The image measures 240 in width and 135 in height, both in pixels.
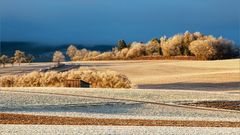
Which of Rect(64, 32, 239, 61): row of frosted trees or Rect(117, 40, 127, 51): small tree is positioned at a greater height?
Rect(117, 40, 127, 51): small tree

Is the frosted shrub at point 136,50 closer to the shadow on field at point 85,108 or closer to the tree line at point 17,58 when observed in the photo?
the tree line at point 17,58

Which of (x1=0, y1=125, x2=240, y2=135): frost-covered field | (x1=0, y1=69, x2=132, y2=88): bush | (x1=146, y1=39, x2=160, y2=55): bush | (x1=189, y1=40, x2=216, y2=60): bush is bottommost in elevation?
(x1=0, y1=125, x2=240, y2=135): frost-covered field

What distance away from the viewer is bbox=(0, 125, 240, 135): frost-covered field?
46.1 ft

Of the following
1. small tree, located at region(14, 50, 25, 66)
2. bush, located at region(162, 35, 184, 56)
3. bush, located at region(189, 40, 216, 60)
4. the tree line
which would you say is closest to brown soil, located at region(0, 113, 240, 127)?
bush, located at region(189, 40, 216, 60)

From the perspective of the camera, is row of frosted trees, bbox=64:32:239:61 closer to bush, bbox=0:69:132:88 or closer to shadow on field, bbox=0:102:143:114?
bush, bbox=0:69:132:88

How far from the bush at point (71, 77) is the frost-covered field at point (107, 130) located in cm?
2000

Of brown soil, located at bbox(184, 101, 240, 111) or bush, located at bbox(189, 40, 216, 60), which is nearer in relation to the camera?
brown soil, located at bbox(184, 101, 240, 111)

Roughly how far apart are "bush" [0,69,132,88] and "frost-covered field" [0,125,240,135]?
20004 mm

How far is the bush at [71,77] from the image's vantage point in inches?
1417

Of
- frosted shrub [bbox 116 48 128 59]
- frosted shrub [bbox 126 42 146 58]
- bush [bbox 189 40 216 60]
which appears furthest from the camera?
frosted shrub [bbox 116 48 128 59]

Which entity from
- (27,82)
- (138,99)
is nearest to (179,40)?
(27,82)

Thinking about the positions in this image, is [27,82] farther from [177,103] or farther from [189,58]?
[189,58]

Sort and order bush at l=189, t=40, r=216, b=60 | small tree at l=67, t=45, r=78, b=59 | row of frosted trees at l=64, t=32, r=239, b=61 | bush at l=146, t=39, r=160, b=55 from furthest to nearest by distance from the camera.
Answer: small tree at l=67, t=45, r=78, b=59 → bush at l=146, t=39, r=160, b=55 → row of frosted trees at l=64, t=32, r=239, b=61 → bush at l=189, t=40, r=216, b=60

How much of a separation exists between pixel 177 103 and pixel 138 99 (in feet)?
6.70
